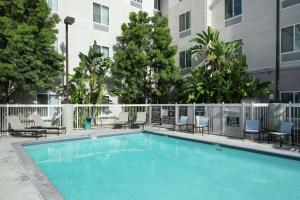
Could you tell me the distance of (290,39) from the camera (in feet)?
53.2

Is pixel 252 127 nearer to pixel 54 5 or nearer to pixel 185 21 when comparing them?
pixel 185 21

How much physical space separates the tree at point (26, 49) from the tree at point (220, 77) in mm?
9526

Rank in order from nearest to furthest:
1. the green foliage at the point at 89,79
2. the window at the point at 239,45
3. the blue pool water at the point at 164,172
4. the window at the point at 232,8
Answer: the blue pool water at the point at 164,172 → the green foliage at the point at 89,79 → the window at the point at 239,45 → the window at the point at 232,8

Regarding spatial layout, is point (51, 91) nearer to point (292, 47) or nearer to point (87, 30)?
point (87, 30)

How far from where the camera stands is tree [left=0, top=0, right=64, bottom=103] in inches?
551

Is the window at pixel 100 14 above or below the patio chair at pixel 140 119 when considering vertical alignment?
above

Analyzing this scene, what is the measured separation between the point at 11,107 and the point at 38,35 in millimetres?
4450

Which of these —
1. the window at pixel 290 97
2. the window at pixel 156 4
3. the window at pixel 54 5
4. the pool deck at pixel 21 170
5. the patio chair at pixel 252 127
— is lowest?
the pool deck at pixel 21 170

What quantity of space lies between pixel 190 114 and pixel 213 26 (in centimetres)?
884

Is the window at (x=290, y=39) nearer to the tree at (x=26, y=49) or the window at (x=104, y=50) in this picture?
the window at (x=104, y=50)

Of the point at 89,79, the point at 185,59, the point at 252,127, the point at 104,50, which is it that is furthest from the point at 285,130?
the point at 104,50

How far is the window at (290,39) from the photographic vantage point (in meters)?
15.8

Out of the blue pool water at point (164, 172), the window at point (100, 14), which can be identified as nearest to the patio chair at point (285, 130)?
the blue pool water at point (164, 172)

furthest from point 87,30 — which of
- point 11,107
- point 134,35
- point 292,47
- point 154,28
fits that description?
point 292,47
